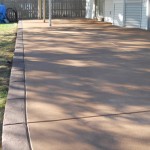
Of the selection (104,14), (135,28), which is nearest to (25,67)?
(135,28)

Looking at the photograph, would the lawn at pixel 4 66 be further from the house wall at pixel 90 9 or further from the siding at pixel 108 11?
the house wall at pixel 90 9

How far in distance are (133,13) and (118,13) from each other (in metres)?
1.80

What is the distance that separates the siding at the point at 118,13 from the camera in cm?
1612

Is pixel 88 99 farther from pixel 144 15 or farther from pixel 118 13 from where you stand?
pixel 118 13

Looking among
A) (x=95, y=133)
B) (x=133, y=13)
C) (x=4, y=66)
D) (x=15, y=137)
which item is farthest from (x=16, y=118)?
(x=133, y=13)

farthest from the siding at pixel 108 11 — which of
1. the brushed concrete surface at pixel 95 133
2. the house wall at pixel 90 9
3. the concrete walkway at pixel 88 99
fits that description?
the brushed concrete surface at pixel 95 133

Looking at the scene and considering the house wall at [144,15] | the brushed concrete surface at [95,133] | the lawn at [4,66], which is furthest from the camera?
the house wall at [144,15]

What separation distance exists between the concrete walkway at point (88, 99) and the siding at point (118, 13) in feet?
25.9

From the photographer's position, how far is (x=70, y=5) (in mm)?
26188

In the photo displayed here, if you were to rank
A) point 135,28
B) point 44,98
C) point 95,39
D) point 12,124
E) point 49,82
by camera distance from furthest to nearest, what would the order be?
point 135,28 < point 95,39 < point 49,82 < point 44,98 < point 12,124

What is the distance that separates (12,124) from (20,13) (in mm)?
22567

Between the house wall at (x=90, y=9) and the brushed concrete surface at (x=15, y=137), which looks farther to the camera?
the house wall at (x=90, y=9)

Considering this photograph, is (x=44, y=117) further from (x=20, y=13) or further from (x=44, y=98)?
(x=20, y=13)

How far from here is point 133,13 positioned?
1507 centimetres
